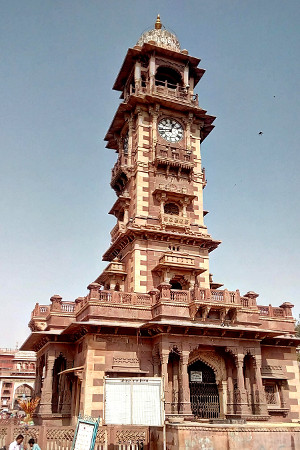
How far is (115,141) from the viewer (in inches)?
1375

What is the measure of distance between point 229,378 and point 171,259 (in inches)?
285

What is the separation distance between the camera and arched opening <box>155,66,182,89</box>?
108ft

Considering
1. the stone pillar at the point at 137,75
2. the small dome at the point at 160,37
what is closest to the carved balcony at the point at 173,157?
the stone pillar at the point at 137,75

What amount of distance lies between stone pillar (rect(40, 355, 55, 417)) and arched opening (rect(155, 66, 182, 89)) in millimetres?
22010

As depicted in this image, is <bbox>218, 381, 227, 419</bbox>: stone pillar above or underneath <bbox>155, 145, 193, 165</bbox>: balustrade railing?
underneath

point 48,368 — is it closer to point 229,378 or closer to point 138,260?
point 138,260

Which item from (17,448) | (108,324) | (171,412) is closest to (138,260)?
(108,324)

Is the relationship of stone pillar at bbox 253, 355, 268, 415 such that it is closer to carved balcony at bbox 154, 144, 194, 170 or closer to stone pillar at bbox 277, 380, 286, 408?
stone pillar at bbox 277, 380, 286, 408

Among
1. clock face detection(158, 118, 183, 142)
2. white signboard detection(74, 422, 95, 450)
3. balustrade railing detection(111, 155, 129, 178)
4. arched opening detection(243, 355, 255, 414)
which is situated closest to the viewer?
white signboard detection(74, 422, 95, 450)

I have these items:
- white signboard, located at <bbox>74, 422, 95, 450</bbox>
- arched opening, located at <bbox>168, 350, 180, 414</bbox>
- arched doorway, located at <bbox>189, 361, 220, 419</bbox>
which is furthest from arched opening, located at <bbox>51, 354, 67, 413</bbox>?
white signboard, located at <bbox>74, 422, 95, 450</bbox>

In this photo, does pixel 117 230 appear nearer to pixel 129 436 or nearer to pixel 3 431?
pixel 3 431

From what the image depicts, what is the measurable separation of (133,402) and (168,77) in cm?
2688

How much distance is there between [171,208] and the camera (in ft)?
93.9

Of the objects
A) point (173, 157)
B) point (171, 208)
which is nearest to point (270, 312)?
point (171, 208)
